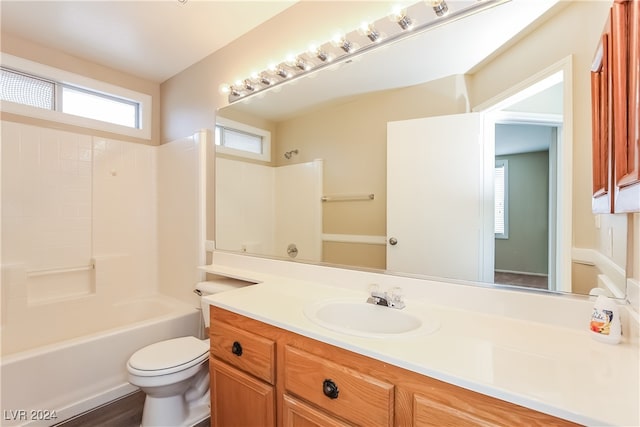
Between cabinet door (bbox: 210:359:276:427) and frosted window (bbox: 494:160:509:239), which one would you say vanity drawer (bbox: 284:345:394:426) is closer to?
cabinet door (bbox: 210:359:276:427)

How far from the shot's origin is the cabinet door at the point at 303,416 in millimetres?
919

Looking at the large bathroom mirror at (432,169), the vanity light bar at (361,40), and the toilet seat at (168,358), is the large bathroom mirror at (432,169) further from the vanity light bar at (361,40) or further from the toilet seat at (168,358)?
the toilet seat at (168,358)

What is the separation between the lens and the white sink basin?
1109 mm

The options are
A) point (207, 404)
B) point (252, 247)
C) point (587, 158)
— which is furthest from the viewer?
point (252, 247)

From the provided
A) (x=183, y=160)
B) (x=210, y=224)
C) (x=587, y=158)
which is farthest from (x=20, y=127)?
(x=587, y=158)

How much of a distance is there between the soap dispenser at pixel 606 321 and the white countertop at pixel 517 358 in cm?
2

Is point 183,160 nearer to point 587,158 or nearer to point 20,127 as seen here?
point 20,127

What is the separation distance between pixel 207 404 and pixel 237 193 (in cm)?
140

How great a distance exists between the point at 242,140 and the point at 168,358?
145 centimetres

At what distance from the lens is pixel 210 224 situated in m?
2.27

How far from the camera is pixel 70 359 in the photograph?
1.75 metres

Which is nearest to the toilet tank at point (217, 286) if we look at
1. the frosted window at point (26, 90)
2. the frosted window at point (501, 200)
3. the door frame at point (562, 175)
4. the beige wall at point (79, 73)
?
the frosted window at point (501, 200)

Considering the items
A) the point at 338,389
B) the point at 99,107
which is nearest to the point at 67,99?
the point at 99,107

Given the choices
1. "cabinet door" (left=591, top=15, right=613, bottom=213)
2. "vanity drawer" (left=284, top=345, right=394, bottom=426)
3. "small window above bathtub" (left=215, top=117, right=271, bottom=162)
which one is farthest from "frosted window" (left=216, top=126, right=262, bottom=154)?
"cabinet door" (left=591, top=15, right=613, bottom=213)
